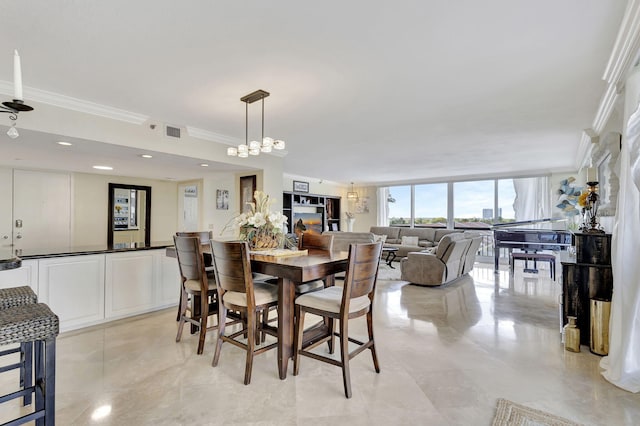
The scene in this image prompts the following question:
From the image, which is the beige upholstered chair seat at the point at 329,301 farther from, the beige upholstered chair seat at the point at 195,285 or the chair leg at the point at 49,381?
the chair leg at the point at 49,381

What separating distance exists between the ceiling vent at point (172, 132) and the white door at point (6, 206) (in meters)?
3.44

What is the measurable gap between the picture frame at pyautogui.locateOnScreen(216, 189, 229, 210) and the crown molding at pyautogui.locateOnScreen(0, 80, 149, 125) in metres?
2.60

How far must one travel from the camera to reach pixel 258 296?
2.39m

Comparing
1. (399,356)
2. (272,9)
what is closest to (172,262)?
(399,356)

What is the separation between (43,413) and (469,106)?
12.8 ft

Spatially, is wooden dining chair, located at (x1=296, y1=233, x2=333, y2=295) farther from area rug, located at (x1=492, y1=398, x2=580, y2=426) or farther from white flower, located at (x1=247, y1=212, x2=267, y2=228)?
area rug, located at (x1=492, y1=398, x2=580, y2=426)

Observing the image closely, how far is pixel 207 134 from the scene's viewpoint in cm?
419

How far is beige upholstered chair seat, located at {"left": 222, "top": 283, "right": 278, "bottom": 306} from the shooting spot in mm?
2371

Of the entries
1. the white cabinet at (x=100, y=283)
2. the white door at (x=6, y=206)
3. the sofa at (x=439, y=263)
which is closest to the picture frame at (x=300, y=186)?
the sofa at (x=439, y=263)

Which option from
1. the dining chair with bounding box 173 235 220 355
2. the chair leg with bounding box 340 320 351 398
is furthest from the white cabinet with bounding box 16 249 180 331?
the chair leg with bounding box 340 320 351 398

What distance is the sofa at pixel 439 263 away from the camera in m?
5.17

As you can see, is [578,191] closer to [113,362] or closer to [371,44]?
[371,44]

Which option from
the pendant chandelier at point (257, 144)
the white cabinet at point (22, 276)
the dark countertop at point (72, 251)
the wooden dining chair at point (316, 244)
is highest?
the pendant chandelier at point (257, 144)

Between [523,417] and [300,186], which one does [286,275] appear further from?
[300,186]
